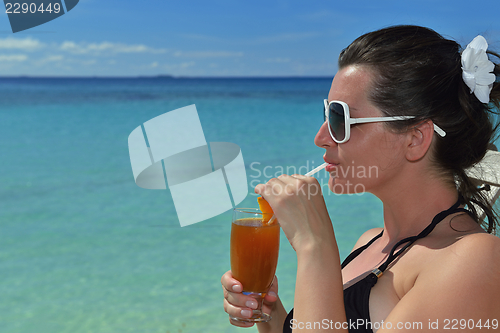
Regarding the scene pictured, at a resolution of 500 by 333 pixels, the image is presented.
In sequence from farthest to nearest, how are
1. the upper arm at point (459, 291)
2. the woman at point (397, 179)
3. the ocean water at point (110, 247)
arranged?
1. the ocean water at point (110, 247)
2. the woman at point (397, 179)
3. the upper arm at point (459, 291)

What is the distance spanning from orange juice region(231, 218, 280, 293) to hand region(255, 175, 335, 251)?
0.79ft

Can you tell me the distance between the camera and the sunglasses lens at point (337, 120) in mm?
1638

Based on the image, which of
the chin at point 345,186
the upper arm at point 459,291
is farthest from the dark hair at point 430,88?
the upper arm at point 459,291

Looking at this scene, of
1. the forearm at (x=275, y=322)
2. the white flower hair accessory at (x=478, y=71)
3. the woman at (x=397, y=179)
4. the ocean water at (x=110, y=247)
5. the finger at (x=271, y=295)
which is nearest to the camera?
→ the woman at (x=397, y=179)

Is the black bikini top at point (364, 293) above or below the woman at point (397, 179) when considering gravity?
below

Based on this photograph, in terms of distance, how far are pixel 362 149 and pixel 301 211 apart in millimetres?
413

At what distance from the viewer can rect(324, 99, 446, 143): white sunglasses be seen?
1587 mm

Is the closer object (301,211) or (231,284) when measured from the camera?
(301,211)

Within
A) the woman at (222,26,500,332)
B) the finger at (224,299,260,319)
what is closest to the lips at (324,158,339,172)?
the woman at (222,26,500,332)

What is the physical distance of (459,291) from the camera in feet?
3.92

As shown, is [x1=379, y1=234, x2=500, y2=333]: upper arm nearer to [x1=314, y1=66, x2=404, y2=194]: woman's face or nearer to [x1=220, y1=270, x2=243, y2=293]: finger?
[x1=314, y1=66, x2=404, y2=194]: woman's face

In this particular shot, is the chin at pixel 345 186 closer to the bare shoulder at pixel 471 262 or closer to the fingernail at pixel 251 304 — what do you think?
the bare shoulder at pixel 471 262

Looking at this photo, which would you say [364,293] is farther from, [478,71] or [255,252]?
[478,71]

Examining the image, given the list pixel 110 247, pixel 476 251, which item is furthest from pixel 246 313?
pixel 110 247
